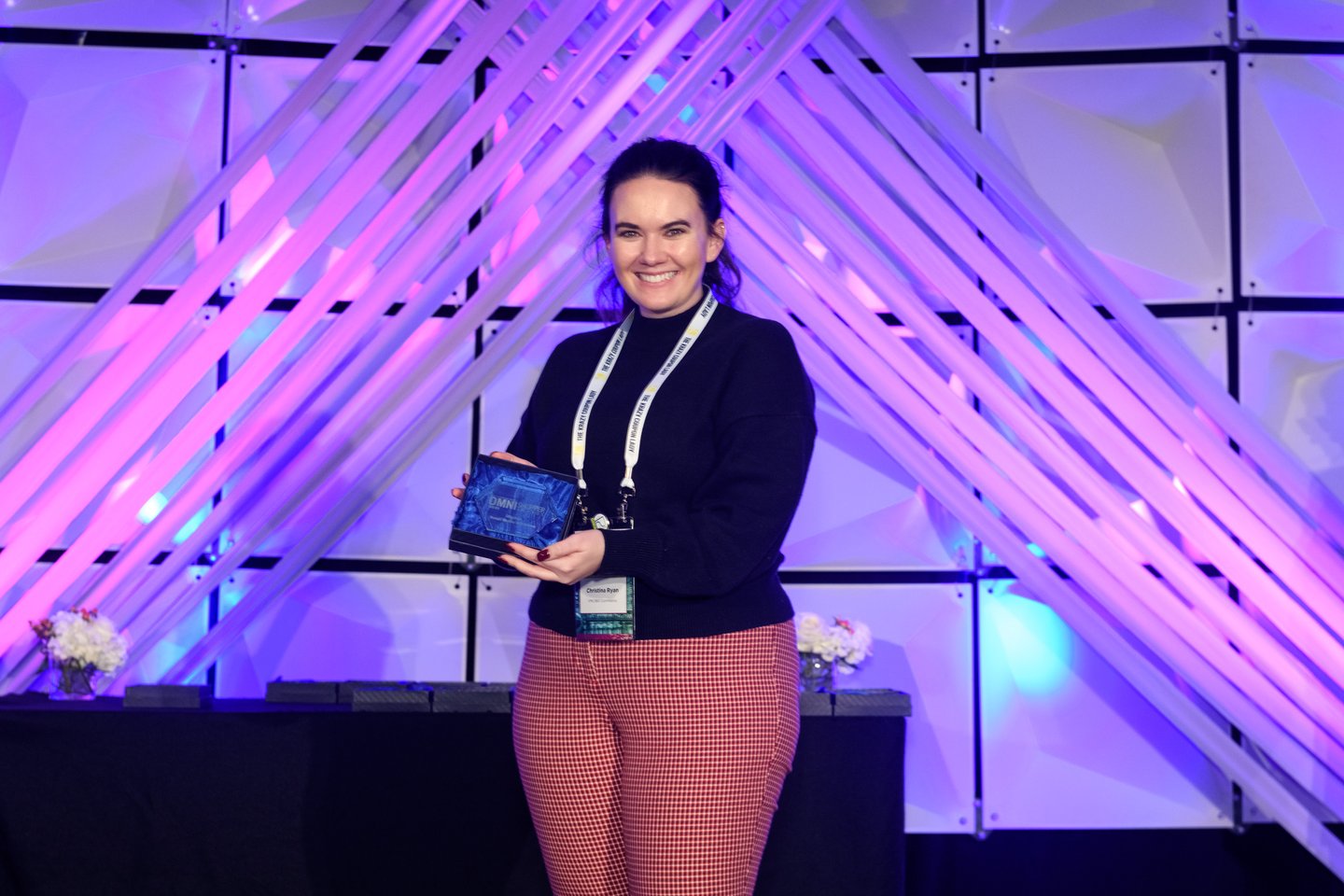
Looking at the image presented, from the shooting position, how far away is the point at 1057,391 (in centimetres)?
318

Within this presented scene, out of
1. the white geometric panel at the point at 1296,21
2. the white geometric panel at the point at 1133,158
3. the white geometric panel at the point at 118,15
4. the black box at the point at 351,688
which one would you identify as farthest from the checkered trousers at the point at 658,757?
the white geometric panel at the point at 1296,21

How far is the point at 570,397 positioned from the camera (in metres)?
2.02

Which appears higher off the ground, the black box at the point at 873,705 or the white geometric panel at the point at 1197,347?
the white geometric panel at the point at 1197,347

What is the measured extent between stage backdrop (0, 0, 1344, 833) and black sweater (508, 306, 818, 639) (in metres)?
1.65

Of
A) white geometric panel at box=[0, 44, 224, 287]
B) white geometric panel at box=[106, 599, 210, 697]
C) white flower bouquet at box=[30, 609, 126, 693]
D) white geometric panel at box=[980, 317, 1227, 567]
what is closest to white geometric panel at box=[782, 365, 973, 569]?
white geometric panel at box=[980, 317, 1227, 567]

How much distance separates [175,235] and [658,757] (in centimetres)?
218

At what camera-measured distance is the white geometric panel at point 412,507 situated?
11.7 ft

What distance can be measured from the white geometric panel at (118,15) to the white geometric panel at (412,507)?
2.95ft

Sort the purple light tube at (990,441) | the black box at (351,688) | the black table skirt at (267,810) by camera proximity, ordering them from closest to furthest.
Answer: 1. the black table skirt at (267,810)
2. the black box at (351,688)
3. the purple light tube at (990,441)

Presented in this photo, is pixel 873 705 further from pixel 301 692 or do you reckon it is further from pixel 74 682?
pixel 74 682

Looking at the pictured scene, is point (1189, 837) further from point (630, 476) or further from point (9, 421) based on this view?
point (9, 421)

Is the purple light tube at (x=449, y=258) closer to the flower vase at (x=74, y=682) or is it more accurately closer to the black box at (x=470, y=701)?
the flower vase at (x=74, y=682)

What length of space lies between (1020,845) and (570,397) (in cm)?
224

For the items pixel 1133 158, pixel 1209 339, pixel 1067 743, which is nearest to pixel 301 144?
pixel 1133 158
